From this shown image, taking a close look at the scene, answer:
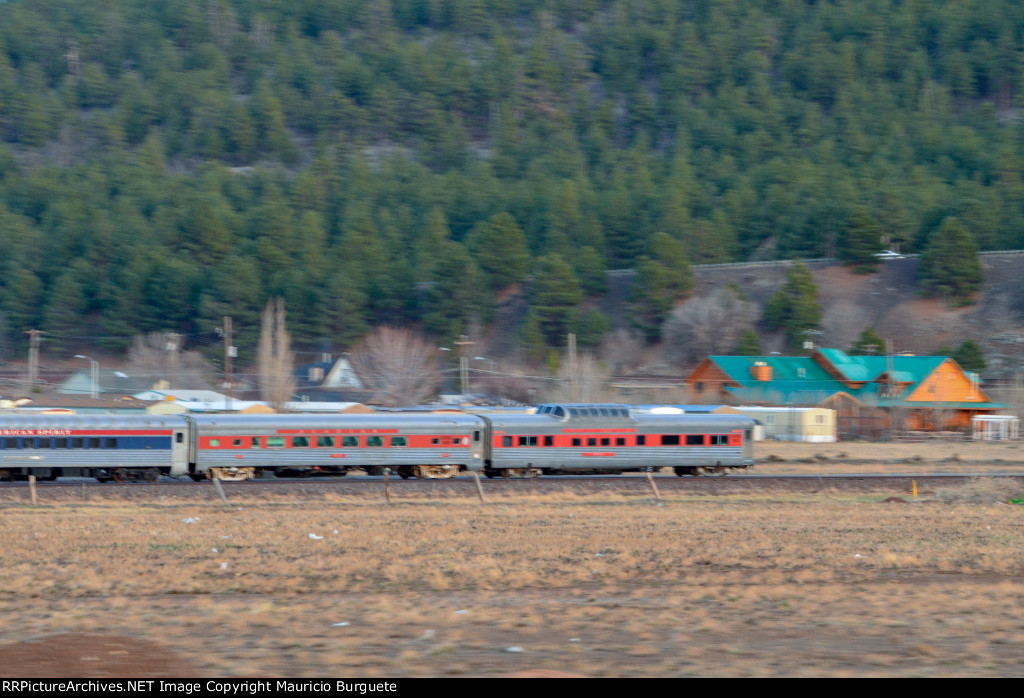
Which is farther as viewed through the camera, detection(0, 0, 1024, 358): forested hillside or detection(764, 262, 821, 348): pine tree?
detection(0, 0, 1024, 358): forested hillside

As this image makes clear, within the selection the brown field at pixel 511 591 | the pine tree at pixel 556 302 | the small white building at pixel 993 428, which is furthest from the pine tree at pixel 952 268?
the brown field at pixel 511 591

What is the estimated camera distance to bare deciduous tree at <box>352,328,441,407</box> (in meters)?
84.5

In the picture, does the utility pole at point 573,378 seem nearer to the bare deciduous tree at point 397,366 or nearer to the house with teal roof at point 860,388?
the house with teal roof at point 860,388

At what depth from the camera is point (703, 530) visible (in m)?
23.2

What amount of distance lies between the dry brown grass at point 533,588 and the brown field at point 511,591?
6 cm

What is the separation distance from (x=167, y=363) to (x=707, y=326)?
5167 centimetres

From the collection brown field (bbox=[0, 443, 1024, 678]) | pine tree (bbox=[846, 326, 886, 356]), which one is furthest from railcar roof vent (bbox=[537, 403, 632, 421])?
pine tree (bbox=[846, 326, 886, 356])

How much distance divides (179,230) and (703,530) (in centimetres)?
11732

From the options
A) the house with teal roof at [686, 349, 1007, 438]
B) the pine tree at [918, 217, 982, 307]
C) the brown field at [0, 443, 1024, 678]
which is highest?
the pine tree at [918, 217, 982, 307]

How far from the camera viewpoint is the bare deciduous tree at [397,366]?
277 ft

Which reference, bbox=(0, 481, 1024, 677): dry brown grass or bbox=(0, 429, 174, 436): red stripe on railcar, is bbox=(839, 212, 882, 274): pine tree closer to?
bbox=(0, 481, 1024, 677): dry brown grass

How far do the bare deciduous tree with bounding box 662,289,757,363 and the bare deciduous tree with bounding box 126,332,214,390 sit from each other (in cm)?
4386

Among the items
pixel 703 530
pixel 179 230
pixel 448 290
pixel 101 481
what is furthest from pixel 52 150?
pixel 703 530

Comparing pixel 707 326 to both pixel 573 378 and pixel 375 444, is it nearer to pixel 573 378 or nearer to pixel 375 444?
pixel 573 378
